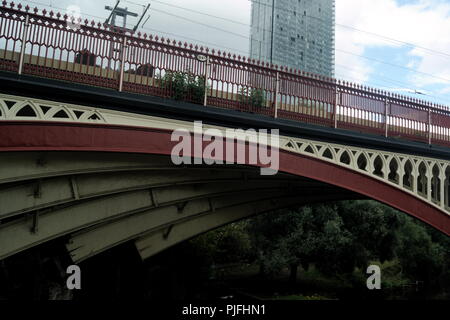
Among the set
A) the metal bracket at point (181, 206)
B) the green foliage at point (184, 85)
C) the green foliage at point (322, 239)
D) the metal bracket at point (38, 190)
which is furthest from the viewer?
the green foliage at point (322, 239)

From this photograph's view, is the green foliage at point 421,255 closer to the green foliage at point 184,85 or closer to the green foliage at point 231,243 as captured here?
the green foliage at point 231,243

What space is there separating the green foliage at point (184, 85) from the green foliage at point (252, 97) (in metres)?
0.95

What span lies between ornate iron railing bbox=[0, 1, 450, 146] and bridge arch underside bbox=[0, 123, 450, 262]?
136 centimetres

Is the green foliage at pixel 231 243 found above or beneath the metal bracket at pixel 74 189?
beneath

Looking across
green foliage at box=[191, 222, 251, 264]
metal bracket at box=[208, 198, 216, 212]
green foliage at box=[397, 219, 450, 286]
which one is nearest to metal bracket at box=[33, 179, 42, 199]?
metal bracket at box=[208, 198, 216, 212]

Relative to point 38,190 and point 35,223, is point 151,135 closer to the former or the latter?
point 38,190

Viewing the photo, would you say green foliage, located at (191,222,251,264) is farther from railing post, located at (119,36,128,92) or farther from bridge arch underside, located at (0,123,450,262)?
railing post, located at (119,36,128,92)

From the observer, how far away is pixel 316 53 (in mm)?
89688

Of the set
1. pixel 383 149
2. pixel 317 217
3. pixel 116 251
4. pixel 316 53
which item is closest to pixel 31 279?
pixel 116 251

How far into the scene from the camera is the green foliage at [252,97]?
362 inches

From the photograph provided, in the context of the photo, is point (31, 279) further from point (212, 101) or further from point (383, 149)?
point (383, 149)

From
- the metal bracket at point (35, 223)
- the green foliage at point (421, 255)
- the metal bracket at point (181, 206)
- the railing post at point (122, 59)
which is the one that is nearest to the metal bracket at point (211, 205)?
the metal bracket at point (181, 206)

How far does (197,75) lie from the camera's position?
8.88 m
